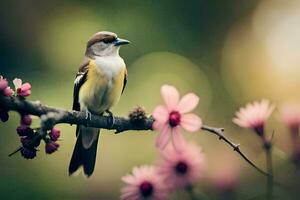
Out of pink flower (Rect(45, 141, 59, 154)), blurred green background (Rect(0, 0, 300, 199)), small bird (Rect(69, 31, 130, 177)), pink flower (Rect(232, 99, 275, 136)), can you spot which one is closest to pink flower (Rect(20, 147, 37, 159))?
pink flower (Rect(45, 141, 59, 154))

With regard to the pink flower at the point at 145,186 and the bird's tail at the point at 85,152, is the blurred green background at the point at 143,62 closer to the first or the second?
the bird's tail at the point at 85,152

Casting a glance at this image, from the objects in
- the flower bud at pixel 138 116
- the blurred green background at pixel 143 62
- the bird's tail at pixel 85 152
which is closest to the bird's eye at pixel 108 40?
the bird's tail at pixel 85 152

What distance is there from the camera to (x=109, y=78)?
778 millimetres

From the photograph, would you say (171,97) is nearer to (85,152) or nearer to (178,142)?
(178,142)

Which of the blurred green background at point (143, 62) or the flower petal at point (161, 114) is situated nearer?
the flower petal at point (161, 114)

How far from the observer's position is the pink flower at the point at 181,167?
1.42 ft

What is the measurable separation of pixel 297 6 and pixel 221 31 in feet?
1.15

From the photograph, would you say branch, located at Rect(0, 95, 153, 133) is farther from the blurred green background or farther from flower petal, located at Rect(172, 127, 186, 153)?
the blurred green background

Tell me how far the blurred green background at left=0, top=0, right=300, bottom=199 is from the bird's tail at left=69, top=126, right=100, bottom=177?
21.2 inches

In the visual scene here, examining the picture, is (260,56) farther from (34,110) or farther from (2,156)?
(34,110)

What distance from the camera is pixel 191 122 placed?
18.1 inches

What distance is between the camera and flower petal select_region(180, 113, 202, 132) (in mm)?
445

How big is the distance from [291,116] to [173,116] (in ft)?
0.29

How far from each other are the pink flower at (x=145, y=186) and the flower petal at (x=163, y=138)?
0.06ft
